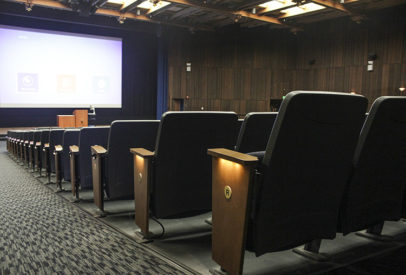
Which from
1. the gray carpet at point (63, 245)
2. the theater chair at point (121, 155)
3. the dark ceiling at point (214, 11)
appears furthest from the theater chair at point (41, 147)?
the dark ceiling at point (214, 11)

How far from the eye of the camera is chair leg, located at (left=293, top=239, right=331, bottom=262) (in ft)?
5.11

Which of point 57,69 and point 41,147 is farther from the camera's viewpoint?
point 57,69

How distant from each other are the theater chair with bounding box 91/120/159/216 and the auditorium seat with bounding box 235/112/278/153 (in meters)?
0.59

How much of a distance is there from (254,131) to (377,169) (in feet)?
2.01

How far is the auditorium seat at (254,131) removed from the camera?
72.0 inches

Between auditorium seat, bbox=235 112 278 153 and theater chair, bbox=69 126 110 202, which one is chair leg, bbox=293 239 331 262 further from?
theater chair, bbox=69 126 110 202

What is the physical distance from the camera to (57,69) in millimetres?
9344

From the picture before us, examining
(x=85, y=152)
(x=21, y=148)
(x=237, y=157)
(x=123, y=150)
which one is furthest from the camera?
(x=21, y=148)

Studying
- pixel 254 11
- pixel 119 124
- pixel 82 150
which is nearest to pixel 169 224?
pixel 119 124

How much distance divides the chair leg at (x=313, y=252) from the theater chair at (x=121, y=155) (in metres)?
1.06

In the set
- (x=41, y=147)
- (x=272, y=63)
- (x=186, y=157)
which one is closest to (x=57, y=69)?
(x=272, y=63)

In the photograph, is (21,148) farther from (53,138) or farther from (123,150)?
(123,150)

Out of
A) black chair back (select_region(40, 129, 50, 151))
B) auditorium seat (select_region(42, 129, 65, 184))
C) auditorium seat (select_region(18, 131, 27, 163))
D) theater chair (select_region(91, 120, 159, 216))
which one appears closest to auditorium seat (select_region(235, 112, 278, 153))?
theater chair (select_region(91, 120, 159, 216))

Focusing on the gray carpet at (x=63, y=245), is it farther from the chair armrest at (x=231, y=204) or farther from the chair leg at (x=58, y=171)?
the chair leg at (x=58, y=171)
